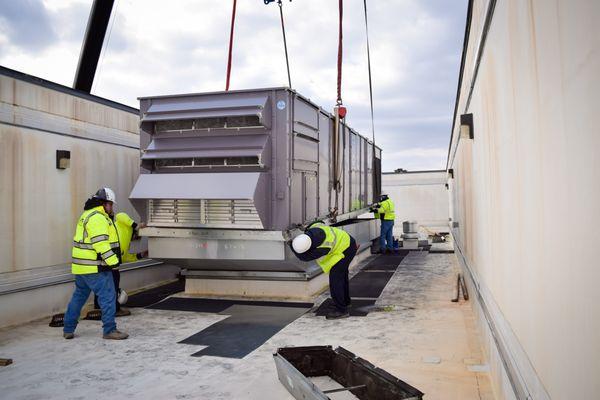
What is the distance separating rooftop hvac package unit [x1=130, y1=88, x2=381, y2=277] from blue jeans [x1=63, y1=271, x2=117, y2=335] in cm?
173

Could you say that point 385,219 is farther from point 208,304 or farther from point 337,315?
point 337,315

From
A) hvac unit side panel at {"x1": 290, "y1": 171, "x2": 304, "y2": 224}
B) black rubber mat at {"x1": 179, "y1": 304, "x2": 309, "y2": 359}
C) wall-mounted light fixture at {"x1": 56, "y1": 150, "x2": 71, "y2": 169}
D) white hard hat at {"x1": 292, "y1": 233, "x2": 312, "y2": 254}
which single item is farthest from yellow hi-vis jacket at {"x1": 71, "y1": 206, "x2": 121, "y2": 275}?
hvac unit side panel at {"x1": 290, "y1": 171, "x2": 304, "y2": 224}

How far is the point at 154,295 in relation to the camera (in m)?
8.80

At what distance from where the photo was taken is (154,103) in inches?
309

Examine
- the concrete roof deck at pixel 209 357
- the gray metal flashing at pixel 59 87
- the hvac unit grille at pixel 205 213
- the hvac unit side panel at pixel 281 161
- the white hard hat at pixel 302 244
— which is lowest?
the concrete roof deck at pixel 209 357

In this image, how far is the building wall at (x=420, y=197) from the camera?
69.4ft

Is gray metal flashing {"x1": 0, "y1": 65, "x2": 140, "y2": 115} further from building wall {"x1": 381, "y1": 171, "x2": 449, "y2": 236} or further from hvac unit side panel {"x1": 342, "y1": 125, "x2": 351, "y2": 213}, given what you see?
building wall {"x1": 381, "y1": 171, "x2": 449, "y2": 236}

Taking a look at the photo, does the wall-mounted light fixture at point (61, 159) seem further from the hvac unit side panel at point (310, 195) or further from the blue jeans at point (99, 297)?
the hvac unit side panel at point (310, 195)

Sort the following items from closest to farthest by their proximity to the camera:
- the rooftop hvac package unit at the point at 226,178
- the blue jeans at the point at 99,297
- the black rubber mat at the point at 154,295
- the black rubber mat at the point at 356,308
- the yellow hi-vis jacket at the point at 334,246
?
the blue jeans at the point at 99,297, the yellow hi-vis jacket at the point at 334,246, the black rubber mat at the point at 356,308, the rooftop hvac package unit at the point at 226,178, the black rubber mat at the point at 154,295

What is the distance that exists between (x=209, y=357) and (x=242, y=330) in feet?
3.60

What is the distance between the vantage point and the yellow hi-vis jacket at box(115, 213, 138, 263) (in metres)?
7.49

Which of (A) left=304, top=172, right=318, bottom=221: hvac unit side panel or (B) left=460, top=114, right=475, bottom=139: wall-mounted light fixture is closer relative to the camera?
(B) left=460, top=114, right=475, bottom=139: wall-mounted light fixture

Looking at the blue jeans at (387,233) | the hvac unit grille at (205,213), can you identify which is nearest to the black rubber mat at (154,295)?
the hvac unit grille at (205,213)

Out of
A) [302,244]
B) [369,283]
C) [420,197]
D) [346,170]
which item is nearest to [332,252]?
[302,244]
